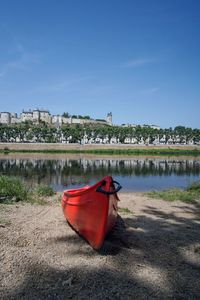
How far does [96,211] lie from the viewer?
604 cm

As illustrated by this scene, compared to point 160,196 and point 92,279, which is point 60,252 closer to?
point 92,279

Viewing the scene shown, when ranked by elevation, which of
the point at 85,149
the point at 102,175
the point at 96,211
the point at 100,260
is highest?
the point at 96,211

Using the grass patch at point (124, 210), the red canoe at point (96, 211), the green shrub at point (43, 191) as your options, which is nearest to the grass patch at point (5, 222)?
the red canoe at point (96, 211)

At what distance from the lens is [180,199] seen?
38.9ft

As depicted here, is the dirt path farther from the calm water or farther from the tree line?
the tree line

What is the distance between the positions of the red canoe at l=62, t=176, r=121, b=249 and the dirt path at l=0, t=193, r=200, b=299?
0.25 metres

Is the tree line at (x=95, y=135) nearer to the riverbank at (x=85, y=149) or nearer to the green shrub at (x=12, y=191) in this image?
the riverbank at (x=85, y=149)

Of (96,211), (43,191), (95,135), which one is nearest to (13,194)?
(43,191)

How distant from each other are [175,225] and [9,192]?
5999 millimetres

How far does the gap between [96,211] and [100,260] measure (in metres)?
0.98

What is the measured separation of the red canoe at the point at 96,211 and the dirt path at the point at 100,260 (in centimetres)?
25

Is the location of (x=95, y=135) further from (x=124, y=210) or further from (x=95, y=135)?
(x=124, y=210)

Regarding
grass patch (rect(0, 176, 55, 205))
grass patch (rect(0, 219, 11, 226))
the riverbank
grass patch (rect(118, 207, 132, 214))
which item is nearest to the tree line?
the riverbank

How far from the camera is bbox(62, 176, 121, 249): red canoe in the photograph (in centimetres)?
586
